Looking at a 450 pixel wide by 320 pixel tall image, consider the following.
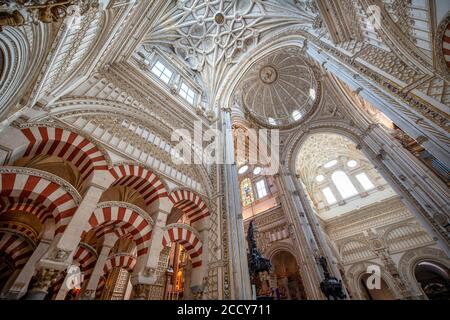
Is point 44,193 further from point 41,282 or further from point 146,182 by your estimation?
point 146,182

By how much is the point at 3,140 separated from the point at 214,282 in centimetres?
533

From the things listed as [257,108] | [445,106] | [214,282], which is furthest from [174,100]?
[257,108]

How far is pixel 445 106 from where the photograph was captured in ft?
12.2

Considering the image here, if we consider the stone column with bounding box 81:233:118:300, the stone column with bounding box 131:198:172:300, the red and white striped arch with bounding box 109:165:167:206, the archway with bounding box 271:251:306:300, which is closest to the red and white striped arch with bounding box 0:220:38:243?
the stone column with bounding box 81:233:118:300

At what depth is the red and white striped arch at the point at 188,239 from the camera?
5445mm

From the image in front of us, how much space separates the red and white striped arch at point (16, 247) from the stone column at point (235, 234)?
6280 mm

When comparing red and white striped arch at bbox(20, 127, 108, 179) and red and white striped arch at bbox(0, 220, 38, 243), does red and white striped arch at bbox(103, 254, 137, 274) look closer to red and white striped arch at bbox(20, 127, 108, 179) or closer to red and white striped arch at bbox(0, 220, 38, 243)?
red and white striped arch at bbox(0, 220, 38, 243)

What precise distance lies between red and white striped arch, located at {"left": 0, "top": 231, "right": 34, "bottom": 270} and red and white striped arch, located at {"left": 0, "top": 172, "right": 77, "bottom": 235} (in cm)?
321

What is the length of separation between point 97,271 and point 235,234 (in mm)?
4648

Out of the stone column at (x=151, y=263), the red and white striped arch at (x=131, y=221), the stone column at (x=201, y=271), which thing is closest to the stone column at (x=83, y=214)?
the red and white striped arch at (x=131, y=221)

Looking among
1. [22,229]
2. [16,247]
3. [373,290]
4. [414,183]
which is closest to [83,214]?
[16,247]

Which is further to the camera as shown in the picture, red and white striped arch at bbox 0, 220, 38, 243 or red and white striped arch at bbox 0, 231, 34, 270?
red and white striped arch at bbox 0, 220, 38, 243

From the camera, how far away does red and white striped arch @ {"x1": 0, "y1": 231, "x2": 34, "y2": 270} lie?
18.3ft

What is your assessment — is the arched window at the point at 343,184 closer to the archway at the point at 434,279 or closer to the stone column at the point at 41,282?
the archway at the point at 434,279
